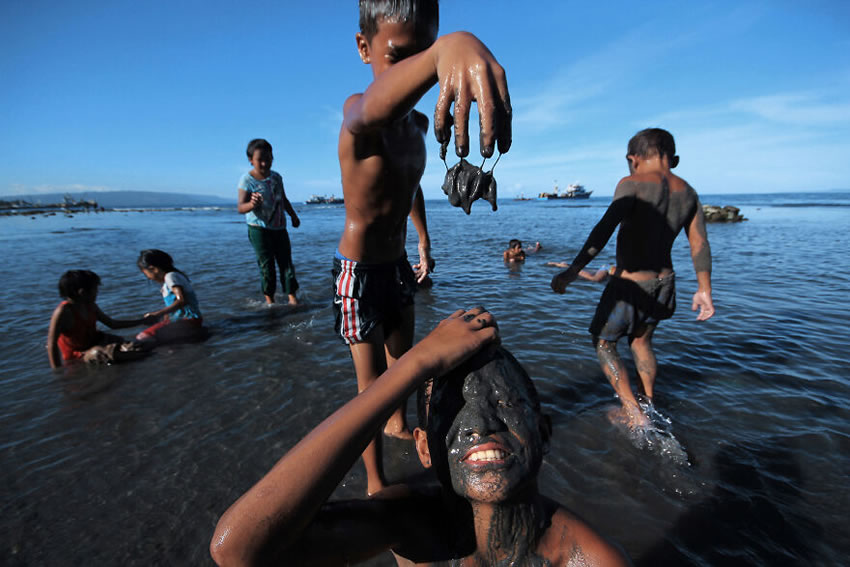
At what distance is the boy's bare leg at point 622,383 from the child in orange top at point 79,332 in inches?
196

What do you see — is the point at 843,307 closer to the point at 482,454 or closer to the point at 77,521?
the point at 482,454

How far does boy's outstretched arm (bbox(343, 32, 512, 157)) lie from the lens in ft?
2.96

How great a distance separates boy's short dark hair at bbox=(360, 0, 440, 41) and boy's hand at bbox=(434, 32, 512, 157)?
640mm

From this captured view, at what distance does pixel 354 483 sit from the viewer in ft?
8.24

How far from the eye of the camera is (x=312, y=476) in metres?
0.95

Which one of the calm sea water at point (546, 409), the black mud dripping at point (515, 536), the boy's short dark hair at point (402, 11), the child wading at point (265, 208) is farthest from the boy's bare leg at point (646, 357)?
the child wading at point (265, 208)

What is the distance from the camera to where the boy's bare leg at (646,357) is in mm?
3271

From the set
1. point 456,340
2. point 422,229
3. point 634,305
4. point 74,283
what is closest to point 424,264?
point 422,229

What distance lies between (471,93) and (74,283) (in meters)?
5.25

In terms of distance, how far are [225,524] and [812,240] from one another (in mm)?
18786

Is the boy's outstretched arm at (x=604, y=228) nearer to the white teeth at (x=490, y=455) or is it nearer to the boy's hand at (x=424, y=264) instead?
the boy's hand at (x=424, y=264)

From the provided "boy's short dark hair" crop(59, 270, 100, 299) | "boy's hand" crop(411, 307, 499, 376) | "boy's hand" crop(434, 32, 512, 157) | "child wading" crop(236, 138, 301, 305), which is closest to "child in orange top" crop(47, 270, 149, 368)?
"boy's short dark hair" crop(59, 270, 100, 299)

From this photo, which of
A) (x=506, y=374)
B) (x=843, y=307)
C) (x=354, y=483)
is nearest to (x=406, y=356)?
(x=506, y=374)

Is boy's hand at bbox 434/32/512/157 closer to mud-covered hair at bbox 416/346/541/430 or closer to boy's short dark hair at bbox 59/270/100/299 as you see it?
mud-covered hair at bbox 416/346/541/430
